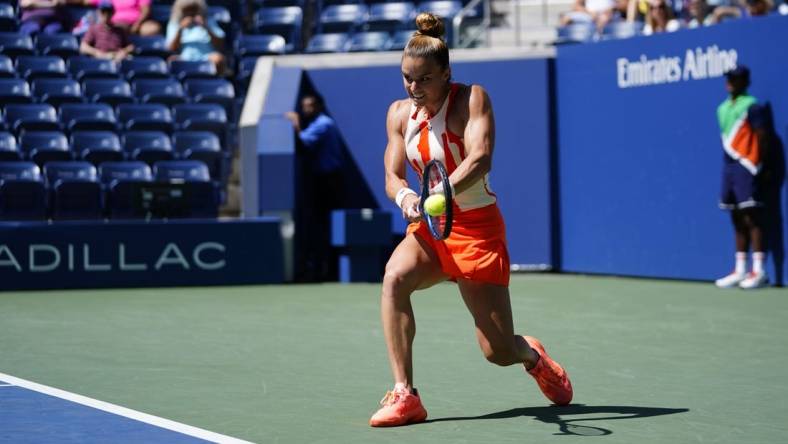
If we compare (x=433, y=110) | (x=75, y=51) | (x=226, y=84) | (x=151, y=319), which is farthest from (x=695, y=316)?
(x=75, y=51)

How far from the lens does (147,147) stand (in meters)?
15.6

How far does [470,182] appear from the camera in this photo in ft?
19.1

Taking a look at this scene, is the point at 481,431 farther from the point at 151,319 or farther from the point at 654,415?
the point at 151,319

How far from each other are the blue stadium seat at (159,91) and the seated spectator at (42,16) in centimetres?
210

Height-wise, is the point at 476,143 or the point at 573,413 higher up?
the point at 476,143

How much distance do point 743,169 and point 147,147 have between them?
22.2ft

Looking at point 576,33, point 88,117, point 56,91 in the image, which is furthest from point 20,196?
point 576,33

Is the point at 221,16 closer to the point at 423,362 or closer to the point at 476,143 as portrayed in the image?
the point at 423,362

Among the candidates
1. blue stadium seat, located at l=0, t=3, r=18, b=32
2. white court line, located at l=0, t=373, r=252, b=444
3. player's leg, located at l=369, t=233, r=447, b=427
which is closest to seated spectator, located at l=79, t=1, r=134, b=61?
blue stadium seat, located at l=0, t=3, r=18, b=32

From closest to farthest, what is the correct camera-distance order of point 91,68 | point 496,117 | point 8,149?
point 8,149, point 496,117, point 91,68

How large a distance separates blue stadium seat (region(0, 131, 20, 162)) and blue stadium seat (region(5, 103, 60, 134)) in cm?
40

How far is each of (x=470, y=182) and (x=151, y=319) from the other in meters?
5.51

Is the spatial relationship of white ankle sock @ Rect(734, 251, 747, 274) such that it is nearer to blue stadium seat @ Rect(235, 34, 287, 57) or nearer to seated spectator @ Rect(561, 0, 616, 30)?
seated spectator @ Rect(561, 0, 616, 30)

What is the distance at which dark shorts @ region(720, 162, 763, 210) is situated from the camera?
42.8 feet
